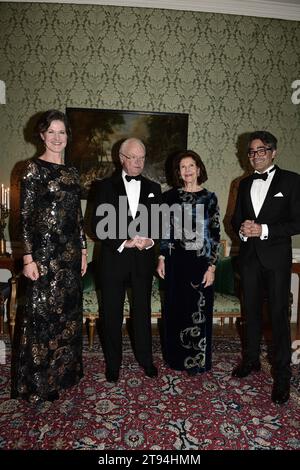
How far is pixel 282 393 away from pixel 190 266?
117 centimetres

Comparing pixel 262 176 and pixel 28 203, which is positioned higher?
pixel 262 176

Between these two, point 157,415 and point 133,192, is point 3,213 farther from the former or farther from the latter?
point 157,415

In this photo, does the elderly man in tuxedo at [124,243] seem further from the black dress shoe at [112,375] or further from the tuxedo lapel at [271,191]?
the tuxedo lapel at [271,191]

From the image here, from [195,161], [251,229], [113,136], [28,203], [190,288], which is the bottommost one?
[190,288]

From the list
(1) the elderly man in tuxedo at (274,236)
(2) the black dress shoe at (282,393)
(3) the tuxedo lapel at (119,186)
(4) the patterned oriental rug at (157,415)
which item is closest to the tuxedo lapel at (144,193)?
(3) the tuxedo lapel at (119,186)

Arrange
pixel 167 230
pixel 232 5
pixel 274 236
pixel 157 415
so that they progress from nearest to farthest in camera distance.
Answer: pixel 157 415, pixel 274 236, pixel 167 230, pixel 232 5

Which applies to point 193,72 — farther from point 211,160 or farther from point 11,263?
point 11,263

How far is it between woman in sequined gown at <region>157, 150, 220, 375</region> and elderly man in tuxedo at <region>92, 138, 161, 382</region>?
19cm

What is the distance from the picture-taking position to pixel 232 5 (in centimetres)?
438

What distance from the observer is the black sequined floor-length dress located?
2.37 m

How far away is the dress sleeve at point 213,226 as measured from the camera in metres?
2.85

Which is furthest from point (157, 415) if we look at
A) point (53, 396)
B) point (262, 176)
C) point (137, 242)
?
point (262, 176)

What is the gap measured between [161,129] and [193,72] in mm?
843
